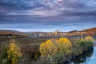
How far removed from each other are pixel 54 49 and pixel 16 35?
47020 millimetres

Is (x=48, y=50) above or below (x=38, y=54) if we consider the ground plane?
above

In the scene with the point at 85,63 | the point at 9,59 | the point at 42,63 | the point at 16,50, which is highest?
the point at 16,50

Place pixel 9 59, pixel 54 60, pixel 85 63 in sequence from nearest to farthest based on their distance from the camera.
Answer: pixel 9 59
pixel 54 60
pixel 85 63

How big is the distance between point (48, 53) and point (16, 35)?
4721cm

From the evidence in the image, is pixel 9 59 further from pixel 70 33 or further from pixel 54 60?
pixel 70 33

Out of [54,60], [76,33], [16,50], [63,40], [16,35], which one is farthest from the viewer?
[76,33]

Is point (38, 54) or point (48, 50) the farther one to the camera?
point (38, 54)

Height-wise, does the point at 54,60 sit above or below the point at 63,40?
below

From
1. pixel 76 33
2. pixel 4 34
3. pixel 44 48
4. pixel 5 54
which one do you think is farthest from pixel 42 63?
pixel 76 33

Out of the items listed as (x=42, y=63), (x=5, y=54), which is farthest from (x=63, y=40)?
(x=5, y=54)

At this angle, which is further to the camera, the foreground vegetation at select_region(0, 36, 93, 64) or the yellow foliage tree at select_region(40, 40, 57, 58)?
the yellow foliage tree at select_region(40, 40, 57, 58)

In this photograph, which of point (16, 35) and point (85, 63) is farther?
point (16, 35)

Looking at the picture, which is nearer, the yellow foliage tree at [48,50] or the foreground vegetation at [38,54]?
the foreground vegetation at [38,54]

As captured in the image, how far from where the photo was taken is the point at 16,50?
2075cm
